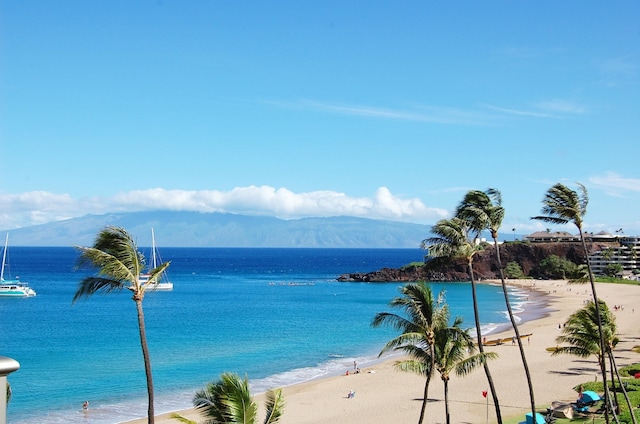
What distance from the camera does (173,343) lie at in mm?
62531

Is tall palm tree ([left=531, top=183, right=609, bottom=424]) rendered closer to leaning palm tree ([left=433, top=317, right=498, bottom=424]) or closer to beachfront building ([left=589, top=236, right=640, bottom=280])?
leaning palm tree ([left=433, top=317, right=498, bottom=424])

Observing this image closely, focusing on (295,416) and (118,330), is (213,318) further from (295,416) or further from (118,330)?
(295,416)

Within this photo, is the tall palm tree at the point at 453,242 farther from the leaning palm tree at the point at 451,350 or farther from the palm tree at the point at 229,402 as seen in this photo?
the palm tree at the point at 229,402

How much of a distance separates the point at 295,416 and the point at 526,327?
1738 inches

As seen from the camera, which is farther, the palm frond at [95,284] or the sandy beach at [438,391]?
the sandy beach at [438,391]

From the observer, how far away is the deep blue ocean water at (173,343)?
40938 millimetres

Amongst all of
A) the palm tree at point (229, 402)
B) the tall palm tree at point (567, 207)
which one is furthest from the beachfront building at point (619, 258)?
the palm tree at point (229, 402)

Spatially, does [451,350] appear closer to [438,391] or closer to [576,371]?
[438,391]

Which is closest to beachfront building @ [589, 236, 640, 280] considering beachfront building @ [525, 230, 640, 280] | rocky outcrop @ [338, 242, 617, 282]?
beachfront building @ [525, 230, 640, 280]

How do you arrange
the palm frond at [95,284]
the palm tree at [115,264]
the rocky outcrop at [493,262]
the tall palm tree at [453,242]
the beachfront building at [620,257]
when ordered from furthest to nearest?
the rocky outcrop at [493,262] → the beachfront building at [620,257] → the tall palm tree at [453,242] → the palm frond at [95,284] → the palm tree at [115,264]

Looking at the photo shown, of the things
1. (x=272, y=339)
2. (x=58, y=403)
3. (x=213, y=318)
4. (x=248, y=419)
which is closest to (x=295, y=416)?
(x=58, y=403)

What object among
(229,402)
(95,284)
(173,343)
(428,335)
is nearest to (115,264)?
(95,284)

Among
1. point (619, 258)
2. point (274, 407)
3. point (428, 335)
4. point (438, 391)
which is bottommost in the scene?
point (438, 391)

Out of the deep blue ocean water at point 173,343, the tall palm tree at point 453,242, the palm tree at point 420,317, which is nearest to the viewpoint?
the palm tree at point 420,317
